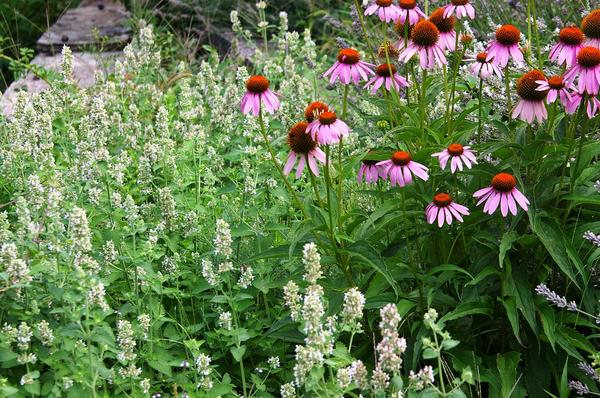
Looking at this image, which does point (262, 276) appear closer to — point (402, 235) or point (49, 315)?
point (402, 235)

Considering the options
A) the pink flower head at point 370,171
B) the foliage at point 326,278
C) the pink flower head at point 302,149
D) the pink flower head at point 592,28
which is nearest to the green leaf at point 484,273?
the foliage at point 326,278

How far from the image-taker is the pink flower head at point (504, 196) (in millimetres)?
2758

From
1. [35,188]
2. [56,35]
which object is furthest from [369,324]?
[56,35]

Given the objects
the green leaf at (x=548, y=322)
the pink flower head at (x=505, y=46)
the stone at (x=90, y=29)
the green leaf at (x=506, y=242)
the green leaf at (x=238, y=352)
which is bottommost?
the stone at (x=90, y=29)

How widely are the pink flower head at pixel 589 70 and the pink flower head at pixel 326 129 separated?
0.73 metres

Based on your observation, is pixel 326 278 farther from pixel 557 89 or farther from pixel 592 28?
pixel 592 28

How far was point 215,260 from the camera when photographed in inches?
138

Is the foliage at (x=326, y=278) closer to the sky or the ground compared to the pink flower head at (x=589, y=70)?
closer to the ground

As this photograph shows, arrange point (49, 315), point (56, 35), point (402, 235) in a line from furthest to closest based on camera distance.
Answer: point (56, 35)
point (402, 235)
point (49, 315)

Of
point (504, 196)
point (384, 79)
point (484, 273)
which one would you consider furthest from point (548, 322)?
point (384, 79)

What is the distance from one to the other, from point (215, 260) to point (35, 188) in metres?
0.77

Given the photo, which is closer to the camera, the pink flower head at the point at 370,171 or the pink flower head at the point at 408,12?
the pink flower head at the point at 370,171

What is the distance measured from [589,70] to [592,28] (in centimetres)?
28

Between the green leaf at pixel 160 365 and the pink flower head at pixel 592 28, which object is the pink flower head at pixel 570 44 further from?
the green leaf at pixel 160 365
